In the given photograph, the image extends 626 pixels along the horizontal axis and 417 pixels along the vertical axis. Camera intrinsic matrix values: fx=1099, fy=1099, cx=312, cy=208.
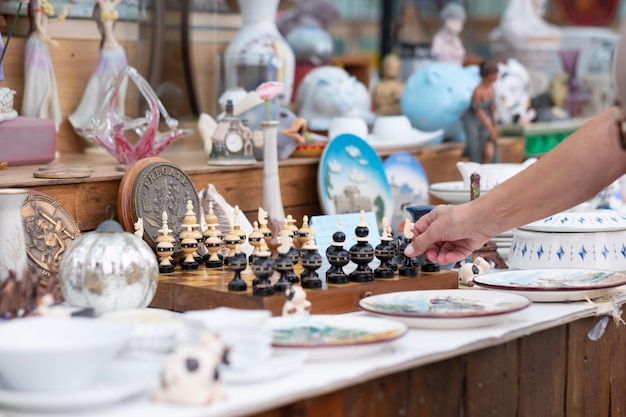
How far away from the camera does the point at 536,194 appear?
73.3 inches

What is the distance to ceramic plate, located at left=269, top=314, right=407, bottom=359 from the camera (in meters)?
1.53

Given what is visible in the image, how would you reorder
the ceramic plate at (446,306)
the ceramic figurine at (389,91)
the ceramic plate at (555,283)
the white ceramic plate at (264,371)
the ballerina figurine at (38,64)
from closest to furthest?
the white ceramic plate at (264,371) → the ceramic plate at (446,306) → the ceramic plate at (555,283) → the ballerina figurine at (38,64) → the ceramic figurine at (389,91)

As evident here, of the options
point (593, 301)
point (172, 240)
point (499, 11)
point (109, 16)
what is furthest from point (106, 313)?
point (499, 11)

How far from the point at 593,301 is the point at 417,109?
1358 millimetres

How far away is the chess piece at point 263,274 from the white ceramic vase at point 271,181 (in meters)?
0.66

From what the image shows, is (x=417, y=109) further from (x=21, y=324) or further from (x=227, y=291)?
(x=21, y=324)

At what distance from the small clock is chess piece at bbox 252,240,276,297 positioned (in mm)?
789

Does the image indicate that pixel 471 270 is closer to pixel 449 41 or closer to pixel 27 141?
pixel 27 141

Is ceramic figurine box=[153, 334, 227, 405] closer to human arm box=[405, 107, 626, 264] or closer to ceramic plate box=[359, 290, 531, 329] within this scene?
ceramic plate box=[359, 290, 531, 329]

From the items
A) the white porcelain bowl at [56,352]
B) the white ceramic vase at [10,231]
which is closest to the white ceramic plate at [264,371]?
the white porcelain bowl at [56,352]

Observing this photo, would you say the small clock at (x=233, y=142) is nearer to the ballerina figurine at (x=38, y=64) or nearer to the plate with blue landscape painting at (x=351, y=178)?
the plate with blue landscape painting at (x=351, y=178)

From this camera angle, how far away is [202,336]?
1.38 metres

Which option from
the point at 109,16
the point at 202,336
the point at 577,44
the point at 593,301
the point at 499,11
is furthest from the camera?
the point at 499,11

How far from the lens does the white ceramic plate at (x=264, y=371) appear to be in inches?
55.6
